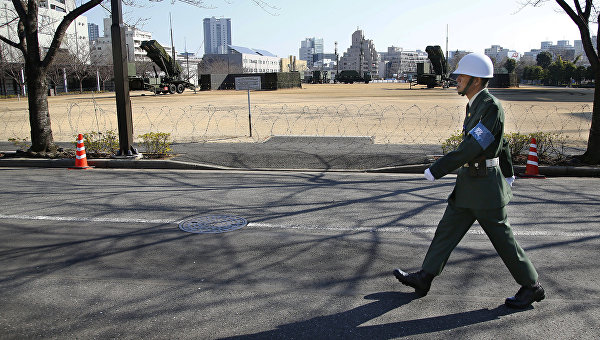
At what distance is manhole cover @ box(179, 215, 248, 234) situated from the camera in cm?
614

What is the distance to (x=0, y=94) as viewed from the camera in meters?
Result: 64.9

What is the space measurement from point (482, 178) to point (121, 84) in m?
10.0

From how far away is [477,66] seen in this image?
3826 millimetres

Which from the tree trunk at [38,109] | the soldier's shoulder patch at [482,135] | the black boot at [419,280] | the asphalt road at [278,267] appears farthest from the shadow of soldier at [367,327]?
the tree trunk at [38,109]

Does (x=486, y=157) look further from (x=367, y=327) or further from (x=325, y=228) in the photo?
(x=325, y=228)

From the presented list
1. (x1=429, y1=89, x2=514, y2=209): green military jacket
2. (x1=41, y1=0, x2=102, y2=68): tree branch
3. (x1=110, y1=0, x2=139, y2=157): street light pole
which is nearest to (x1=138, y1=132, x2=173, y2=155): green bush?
(x1=110, y1=0, x2=139, y2=157): street light pole

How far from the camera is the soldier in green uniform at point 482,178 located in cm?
372

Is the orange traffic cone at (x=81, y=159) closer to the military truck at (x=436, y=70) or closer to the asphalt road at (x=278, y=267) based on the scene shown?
the asphalt road at (x=278, y=267)

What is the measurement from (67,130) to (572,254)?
60.8 feet

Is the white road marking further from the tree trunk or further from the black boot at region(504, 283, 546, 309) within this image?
the tree trunk

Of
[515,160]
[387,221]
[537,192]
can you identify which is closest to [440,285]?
[387,221]

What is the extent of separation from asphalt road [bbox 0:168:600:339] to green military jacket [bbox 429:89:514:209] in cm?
89

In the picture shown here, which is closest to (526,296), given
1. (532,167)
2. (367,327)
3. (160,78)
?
(367,327)

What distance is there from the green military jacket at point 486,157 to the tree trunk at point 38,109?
11135 millimetres
